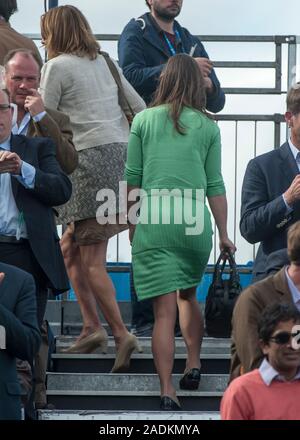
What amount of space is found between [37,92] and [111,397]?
5.92 feet

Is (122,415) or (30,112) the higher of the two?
(30,112)

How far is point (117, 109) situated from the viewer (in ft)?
33.6

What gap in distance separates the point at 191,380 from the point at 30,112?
69.6 inches

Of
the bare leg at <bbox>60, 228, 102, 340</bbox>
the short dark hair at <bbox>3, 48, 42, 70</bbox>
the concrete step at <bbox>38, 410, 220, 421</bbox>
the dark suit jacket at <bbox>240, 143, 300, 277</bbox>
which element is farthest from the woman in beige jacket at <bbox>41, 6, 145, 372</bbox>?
the dark suit jacket at <bbox>240, 143, 300, 277</bbox>

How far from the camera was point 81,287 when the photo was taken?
1014 centimetres

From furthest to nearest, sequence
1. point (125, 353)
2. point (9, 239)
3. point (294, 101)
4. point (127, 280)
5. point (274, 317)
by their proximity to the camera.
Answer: point (127, 280)
point (125, 353)
point (294, 101)
point (9, 239)
point (274, 317)

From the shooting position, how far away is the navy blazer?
10.7 meters

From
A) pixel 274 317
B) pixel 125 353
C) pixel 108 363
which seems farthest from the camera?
pixel 108 363

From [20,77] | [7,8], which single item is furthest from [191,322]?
[7,8]

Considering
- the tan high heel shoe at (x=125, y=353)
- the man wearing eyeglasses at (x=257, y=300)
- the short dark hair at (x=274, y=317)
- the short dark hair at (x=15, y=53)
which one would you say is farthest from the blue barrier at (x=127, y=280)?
the short dark hair at (x=274, y=317)

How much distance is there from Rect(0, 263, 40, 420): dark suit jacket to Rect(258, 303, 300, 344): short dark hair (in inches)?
50.7

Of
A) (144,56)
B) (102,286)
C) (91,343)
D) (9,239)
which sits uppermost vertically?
(144,56)

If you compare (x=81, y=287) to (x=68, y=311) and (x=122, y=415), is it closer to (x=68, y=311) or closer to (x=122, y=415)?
(x=68, y=311)
